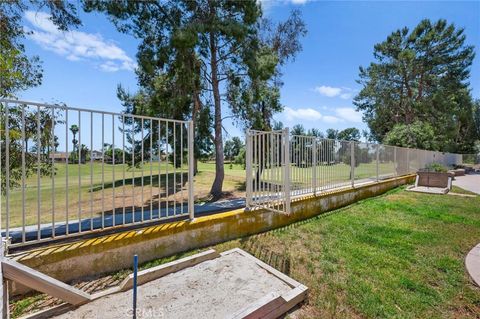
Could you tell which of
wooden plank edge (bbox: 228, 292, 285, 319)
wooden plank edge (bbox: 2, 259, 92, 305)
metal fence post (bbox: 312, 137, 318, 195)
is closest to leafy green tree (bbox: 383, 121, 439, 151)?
metal fence post (bbox: 312, 137, 318, 195)

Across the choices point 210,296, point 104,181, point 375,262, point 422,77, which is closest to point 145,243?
point 210,296

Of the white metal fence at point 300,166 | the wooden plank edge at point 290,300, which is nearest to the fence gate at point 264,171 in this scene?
the white metal fence at point 300,166

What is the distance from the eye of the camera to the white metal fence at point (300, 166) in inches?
189

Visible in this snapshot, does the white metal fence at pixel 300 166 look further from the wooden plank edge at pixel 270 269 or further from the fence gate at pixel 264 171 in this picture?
the wooden plank edge at pixel 270 269

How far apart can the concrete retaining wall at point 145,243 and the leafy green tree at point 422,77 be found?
2413 centimetres

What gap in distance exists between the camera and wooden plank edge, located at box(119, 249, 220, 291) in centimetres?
290

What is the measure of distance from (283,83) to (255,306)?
1279 cm

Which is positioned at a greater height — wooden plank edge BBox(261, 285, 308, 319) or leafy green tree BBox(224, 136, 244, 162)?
leafy green tree BBox(224, 136, 244, 162)

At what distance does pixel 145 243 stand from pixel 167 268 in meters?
0.54

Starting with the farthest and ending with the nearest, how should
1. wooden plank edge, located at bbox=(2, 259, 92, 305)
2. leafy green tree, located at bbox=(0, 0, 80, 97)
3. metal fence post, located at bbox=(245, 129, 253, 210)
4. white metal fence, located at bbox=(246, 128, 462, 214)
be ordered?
leafy green tree, located at bbox=(0, 0, 80, 97) < metal fence post, located at bbox=(245, 129, 253, 210) < white metal fence, located at bbox=(246, 128, 462, 214) < wooden plank edge, located at bbox=(2, 259, 92, 305)

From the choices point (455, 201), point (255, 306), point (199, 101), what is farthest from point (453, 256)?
point (199, 101)

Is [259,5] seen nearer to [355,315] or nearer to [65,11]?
[65,11]

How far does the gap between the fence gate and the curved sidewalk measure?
110 inches

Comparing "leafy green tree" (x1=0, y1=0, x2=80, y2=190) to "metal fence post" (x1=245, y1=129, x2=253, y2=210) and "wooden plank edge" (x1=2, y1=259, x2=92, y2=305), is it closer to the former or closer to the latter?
"wooden plank edge" (x1=2, y1=259, x2=92, y2=305)
